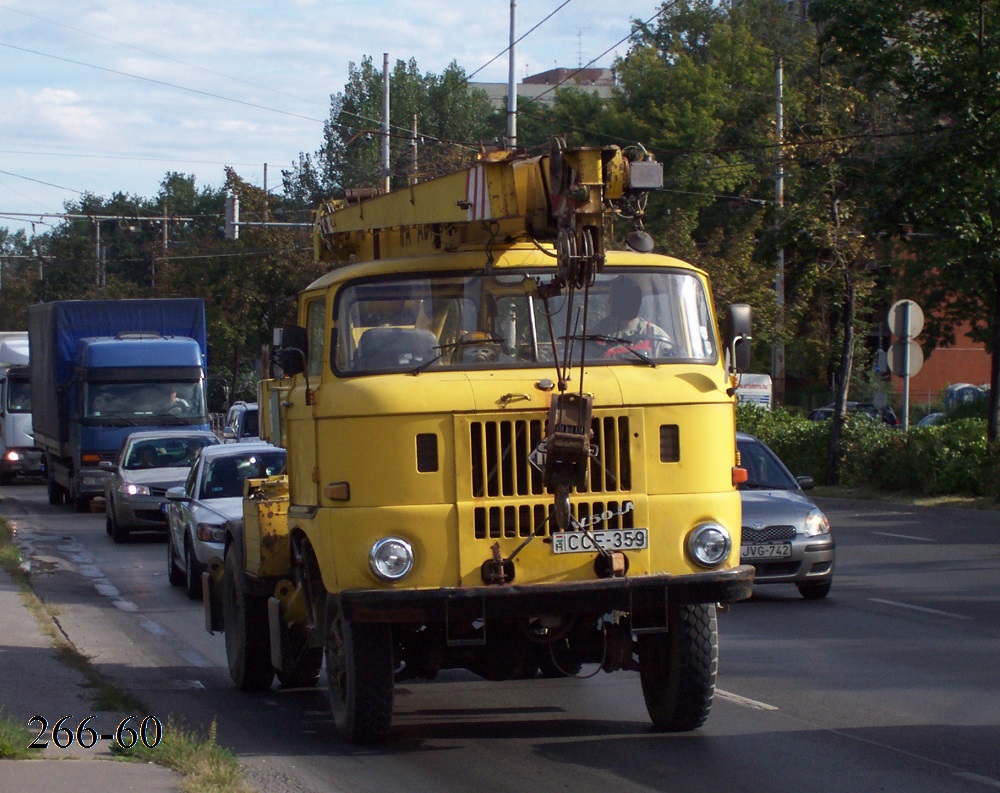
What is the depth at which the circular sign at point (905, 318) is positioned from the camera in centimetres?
2461

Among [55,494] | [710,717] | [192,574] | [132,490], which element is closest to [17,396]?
[55,494]

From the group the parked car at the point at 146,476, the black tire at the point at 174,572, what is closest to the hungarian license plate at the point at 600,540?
the black tire at the point at 174,572

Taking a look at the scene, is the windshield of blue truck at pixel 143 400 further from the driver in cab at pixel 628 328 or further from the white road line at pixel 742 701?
the driver in cab at pixel 628 328

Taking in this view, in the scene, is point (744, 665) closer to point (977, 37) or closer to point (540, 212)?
point (540, 212)

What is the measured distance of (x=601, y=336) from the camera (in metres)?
7.61

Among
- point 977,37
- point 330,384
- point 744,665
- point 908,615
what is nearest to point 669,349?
point 330,384

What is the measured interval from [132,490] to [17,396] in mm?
17442

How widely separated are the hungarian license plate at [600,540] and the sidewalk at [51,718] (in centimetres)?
212

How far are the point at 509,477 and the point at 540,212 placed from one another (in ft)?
4.44

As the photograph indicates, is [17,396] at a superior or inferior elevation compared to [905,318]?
inferior

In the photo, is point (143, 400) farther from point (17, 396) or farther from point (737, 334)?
point (737, 334)

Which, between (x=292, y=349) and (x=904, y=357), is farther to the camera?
(x=904, y=357)

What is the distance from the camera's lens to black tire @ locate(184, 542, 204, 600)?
14711 mm

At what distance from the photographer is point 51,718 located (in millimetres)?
7941
